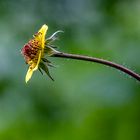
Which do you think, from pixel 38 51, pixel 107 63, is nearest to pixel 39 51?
pixel 38 51

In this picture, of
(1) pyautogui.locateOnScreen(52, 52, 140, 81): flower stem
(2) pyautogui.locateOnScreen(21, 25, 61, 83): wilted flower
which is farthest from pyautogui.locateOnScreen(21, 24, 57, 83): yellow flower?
(1) pyautogui.locateOnScreen(52, 52, 140, 81): flower stem

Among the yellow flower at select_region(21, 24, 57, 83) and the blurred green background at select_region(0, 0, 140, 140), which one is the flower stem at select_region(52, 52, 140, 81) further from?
the blurred green background at select_region(0, 0, 140, 140)

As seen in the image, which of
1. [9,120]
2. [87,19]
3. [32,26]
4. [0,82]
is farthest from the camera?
[87,19]

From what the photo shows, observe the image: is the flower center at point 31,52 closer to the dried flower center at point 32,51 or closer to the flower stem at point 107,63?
the dried flower center at point 32,51

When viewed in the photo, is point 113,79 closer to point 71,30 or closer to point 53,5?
point 71,30

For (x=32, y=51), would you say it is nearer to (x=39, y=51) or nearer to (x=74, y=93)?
(x=39, y=51)

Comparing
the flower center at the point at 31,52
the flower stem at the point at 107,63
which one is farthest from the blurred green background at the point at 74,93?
the flower stem at the point at 107,63

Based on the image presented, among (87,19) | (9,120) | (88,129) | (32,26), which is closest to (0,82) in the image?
(9,120)
